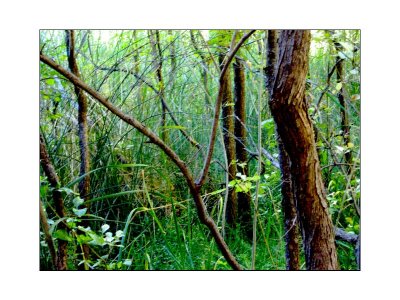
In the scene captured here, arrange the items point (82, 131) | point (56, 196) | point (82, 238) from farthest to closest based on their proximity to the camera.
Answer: point (82, 131) < point (56, 196) < point (82, 238)

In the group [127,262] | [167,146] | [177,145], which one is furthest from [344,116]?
[127,262]

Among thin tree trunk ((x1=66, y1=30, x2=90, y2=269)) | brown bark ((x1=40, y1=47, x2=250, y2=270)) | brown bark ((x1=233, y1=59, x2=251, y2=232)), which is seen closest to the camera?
brown bark ((x1=40, y1=47, x2=250, y2=270))

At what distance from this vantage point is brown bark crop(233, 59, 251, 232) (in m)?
1.80

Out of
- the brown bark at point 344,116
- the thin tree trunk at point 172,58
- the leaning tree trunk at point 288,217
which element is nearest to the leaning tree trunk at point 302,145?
the leaning tree trunk at point 288,217

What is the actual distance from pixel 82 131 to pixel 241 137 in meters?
0.55

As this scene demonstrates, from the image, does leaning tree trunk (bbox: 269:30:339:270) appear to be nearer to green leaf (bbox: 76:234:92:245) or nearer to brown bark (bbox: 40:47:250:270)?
brown bark (bbox: 40:47:250:270)

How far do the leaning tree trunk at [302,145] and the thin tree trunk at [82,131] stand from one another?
66 centimetres

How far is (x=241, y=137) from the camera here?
1.80 m

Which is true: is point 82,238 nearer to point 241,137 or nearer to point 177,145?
point 177,145

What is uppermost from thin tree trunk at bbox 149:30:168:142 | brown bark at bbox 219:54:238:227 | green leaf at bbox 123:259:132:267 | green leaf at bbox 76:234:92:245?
thin tree trunk at bbox 149:30:168:142

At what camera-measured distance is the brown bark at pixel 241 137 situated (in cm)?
180

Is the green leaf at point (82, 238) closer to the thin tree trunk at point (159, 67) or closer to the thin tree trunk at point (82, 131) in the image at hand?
the thin tree trunk at point (82, 131)

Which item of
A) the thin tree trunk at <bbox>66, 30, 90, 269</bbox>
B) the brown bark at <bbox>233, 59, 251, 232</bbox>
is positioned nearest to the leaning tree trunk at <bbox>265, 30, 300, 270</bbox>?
the brown bark at <bbox>233, 59, 251, 232</bbox>

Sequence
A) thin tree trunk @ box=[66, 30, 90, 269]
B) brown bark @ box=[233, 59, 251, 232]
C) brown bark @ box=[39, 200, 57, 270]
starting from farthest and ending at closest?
brown bark @ box=[233, 59, 251, 232], thin tree trunk @ box=[66, 30, 90, 269], brown bark @ box=[39, 200, 57, 270]
